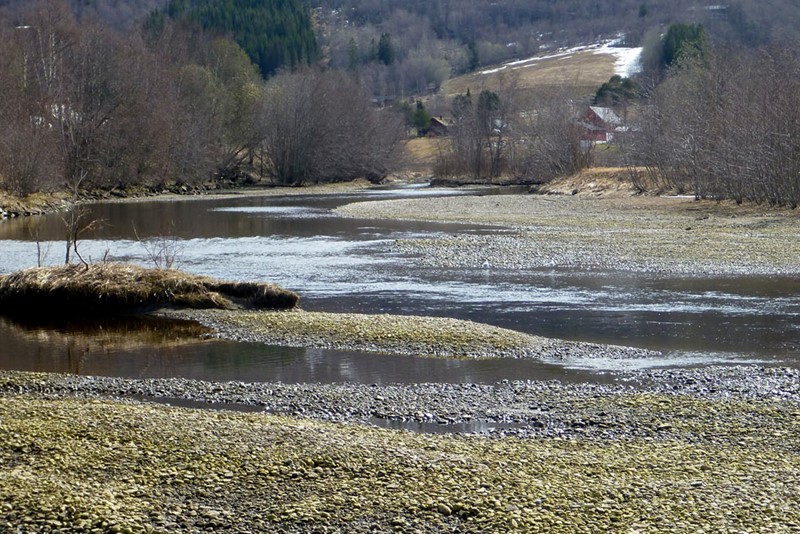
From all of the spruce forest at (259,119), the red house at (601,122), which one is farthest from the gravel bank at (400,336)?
the red house at (601,122)

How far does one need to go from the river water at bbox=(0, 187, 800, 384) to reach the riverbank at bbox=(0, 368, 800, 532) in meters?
2.97

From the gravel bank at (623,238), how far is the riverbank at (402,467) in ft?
59.3

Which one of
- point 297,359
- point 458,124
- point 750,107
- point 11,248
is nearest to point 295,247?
point 11,248

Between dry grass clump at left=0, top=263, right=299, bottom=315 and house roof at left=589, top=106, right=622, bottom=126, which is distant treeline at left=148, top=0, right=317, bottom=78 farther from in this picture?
dry grass clump at left=0, top=263, right=299, bottom=315

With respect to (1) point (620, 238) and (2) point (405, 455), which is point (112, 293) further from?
(1) point (620, 238)

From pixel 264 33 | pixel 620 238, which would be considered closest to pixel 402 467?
pixel 620 238

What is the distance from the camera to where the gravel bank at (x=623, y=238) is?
32500 mm

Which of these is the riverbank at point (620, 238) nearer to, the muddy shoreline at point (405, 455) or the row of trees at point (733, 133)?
the row of trees at point (733, 133)

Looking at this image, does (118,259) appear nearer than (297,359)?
No

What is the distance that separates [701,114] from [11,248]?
39184 mm

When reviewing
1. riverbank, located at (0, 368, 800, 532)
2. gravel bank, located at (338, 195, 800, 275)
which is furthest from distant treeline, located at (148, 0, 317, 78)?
riverbank, located at (0, 368, 800, 532)

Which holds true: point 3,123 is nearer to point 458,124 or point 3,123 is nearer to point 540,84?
point 458,124

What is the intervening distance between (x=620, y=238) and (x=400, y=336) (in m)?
22.3

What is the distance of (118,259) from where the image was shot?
34875 mm
